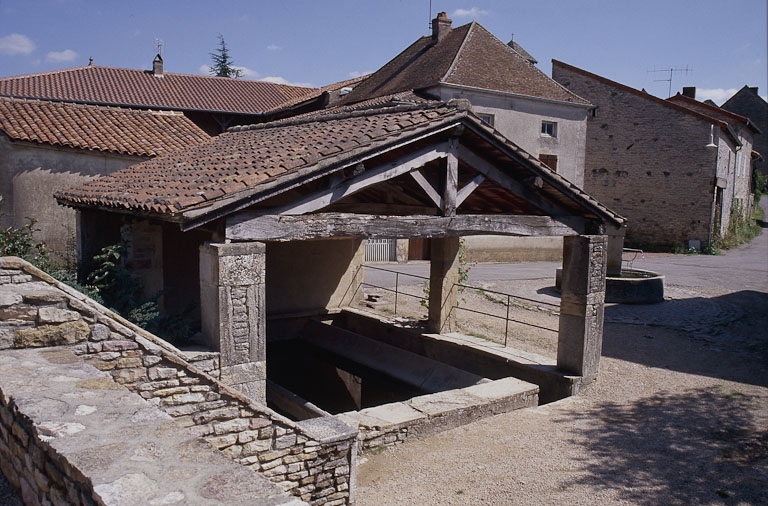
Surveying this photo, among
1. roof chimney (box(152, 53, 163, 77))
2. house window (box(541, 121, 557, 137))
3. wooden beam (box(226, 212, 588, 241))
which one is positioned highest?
roof chimney (box(152, 53, 163, 77))

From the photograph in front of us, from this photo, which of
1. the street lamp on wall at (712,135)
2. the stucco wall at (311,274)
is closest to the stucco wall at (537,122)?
the street lamp on wall at (712,135)

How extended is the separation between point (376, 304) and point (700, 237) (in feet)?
52.8

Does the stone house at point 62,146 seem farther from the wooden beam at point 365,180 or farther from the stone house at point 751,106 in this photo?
the stone house at point 751,106

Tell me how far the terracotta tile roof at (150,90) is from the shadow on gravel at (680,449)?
17.8m

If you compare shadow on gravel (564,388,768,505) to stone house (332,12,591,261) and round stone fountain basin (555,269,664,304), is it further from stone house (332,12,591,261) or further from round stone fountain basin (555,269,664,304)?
stone house (332,12,591,261)

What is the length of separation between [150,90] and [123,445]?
21.8 m

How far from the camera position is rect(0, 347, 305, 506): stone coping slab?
238cm

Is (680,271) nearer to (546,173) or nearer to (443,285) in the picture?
(443,285)

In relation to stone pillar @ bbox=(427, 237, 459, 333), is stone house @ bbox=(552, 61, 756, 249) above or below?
above

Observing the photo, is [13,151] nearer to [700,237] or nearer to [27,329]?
[27,329]

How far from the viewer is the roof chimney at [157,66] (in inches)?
934

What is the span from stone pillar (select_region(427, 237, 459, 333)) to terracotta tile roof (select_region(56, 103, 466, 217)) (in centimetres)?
329

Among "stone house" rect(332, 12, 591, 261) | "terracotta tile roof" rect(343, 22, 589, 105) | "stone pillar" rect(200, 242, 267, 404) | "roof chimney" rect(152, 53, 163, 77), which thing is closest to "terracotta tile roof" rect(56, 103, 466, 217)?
"stone pillar" rect(200, 242, 267, 404)

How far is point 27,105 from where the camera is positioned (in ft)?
42.8
